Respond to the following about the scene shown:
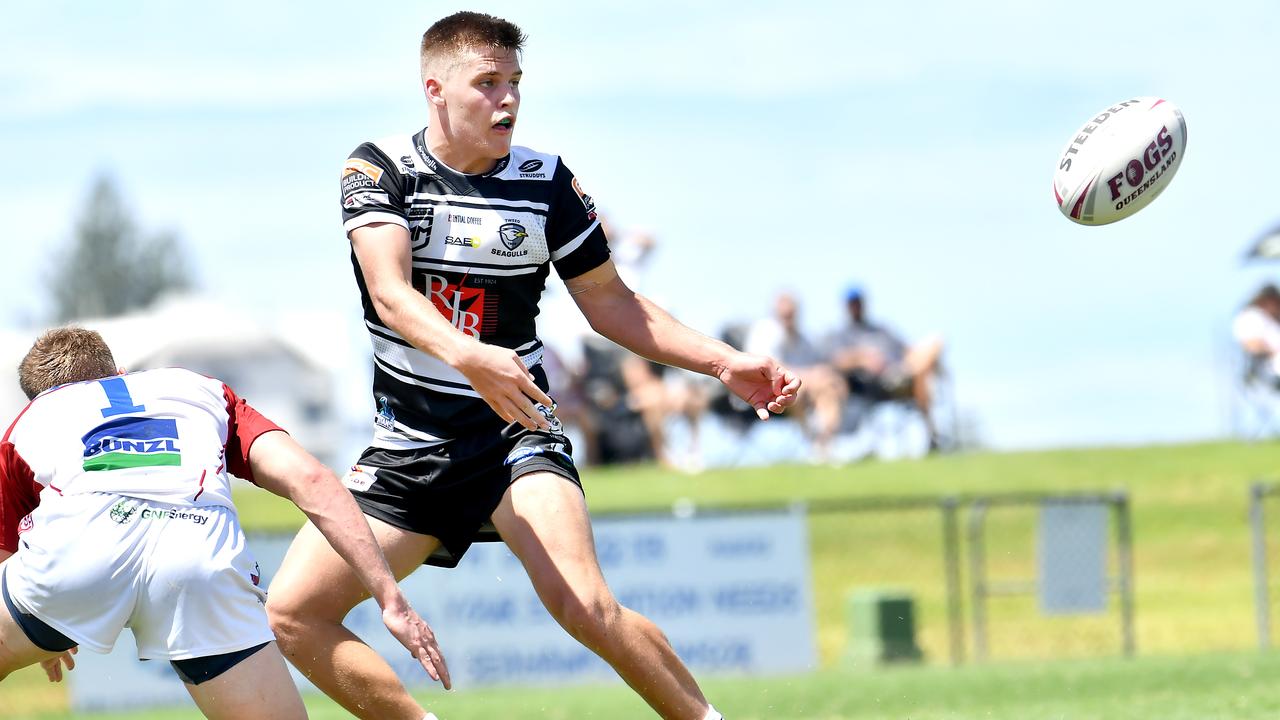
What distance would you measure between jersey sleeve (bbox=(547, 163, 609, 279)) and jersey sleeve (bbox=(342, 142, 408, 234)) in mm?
515

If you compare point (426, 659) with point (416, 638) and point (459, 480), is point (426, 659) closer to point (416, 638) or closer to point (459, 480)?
point (416, 638)

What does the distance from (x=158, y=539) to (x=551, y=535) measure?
1.14 m

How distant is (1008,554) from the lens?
57.5 ft

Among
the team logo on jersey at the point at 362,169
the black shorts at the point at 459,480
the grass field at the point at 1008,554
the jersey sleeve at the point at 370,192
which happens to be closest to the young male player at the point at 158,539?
the black shorts at the point at 459,480

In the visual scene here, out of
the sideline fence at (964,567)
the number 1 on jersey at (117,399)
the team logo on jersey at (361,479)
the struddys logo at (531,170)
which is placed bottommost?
Answer: the sideline fence at (964,567)

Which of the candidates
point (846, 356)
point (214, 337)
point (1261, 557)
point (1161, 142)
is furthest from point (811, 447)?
point (214, 337)

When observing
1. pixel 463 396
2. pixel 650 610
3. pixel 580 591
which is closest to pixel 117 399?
pixel 463 396

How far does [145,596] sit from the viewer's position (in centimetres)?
439

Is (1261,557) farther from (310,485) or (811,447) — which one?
(310,485)

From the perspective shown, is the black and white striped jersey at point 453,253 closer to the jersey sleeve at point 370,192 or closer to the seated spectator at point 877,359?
the jersey sleeve at point 370,192

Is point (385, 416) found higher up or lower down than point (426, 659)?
higher up

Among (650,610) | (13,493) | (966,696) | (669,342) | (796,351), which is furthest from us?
(796,351)

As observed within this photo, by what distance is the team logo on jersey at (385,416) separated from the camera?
5.29 metres

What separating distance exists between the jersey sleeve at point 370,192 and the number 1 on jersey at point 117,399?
0.87 m
